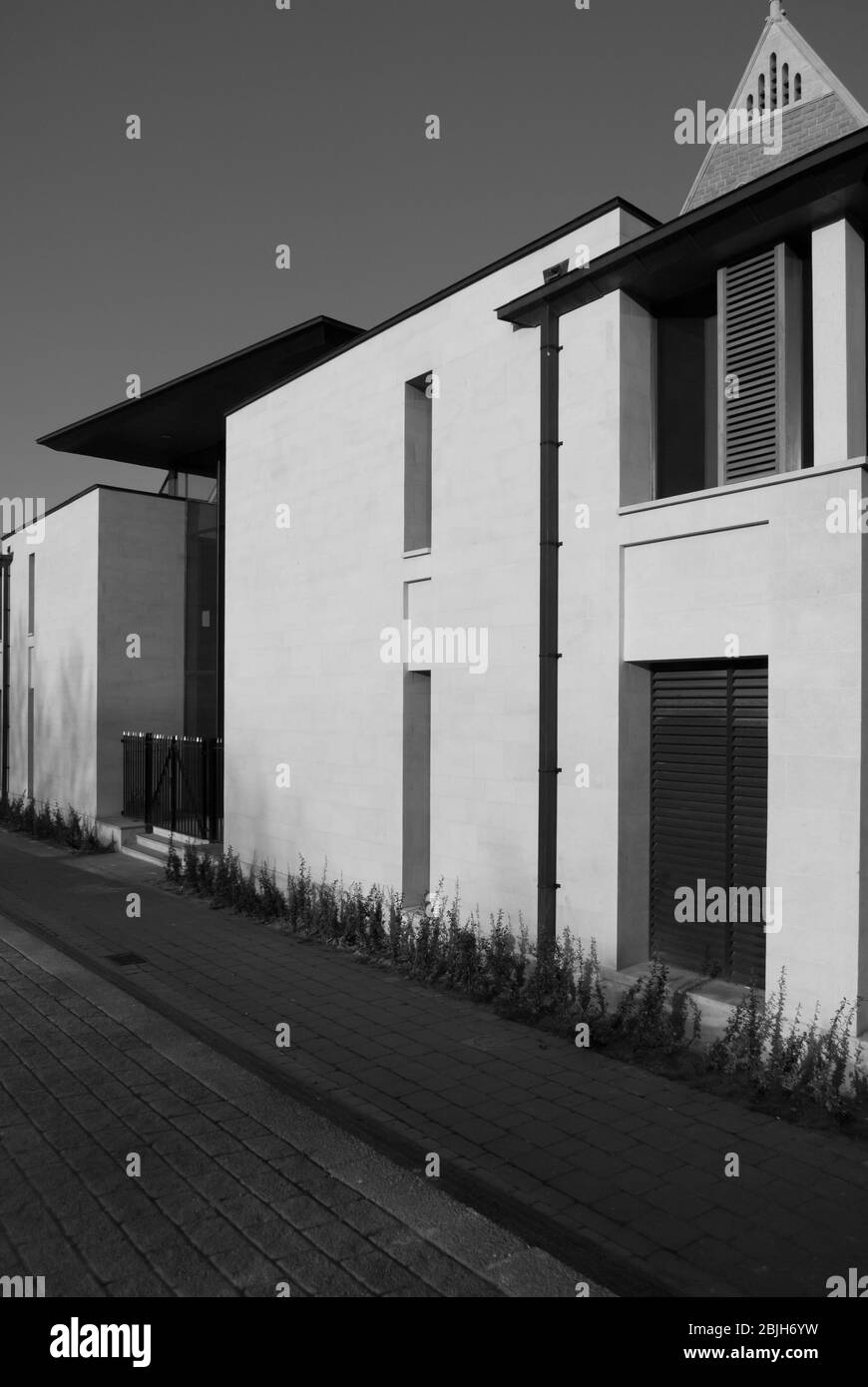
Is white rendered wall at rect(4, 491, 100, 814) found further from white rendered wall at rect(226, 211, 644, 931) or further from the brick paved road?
the brick paved road

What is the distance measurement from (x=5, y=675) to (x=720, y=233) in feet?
69.4

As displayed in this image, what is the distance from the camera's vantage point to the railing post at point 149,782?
16719 millimetres

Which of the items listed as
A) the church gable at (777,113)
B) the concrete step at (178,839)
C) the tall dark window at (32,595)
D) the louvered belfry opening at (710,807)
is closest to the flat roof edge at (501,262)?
the church gable at (777,113)

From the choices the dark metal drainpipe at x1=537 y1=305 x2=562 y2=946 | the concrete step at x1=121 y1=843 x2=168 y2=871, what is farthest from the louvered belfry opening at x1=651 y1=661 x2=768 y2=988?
the concrete step at x1=121 y1=843 x2=168 y2=871

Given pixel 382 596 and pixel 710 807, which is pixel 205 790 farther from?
pixel 710 807

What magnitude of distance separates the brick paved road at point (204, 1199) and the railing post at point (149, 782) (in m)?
10.0

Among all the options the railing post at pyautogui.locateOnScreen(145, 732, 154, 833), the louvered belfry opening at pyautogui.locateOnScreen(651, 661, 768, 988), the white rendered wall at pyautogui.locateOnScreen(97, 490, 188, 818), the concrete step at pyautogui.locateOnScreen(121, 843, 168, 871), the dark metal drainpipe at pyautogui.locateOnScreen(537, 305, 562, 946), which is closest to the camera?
the louvered belfry opening at pyautogui.locateOnScreen(651, 661, 768, 988)

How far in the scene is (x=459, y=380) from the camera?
9.48 metres

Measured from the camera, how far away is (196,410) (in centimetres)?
1692

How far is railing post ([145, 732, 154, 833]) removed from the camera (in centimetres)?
1672

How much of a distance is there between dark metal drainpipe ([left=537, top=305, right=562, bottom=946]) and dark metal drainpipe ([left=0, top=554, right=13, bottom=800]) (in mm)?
18798

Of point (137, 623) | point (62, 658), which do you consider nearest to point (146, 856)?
point (137, 623)

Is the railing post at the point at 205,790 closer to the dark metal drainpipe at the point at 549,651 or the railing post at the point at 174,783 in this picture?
the railing post at the point at 174,783
